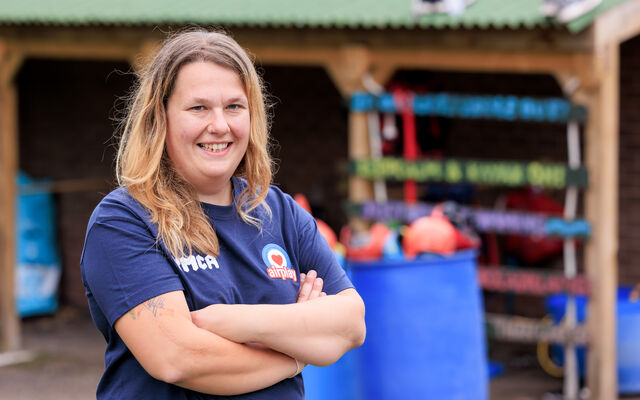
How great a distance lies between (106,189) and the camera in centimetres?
959

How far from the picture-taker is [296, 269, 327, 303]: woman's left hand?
7.14 feet

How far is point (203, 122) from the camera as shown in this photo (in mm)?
2031

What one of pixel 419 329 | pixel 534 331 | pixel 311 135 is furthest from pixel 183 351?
Result: pixel 311 135

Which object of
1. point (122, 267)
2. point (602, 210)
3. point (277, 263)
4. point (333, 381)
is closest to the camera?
point (122, 267)

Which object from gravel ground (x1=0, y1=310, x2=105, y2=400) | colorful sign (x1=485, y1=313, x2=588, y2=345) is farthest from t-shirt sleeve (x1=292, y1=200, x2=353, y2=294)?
gravel ground (x1=0, y1=310, x2=105, y2=400)

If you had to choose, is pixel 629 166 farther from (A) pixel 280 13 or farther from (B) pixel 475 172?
(A) pixel 280 13

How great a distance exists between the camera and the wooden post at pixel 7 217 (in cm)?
757

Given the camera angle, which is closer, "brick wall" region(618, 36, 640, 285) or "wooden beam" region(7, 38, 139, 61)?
"brick wall" region(618, 36, 640, 285)

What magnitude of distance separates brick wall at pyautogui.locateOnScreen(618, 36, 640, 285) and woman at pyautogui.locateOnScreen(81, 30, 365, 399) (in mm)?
5432

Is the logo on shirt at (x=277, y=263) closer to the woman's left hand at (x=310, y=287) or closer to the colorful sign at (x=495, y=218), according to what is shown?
the woman's left hand at (x=310, y=287)

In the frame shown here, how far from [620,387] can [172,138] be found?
4901 mm

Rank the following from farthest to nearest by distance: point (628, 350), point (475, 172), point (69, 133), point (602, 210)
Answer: point (69, 133) < point (628, 350) < point (475, 172) < point (602, 210)

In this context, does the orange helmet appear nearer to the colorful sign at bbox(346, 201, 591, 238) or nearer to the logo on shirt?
the colorful sign at bbox(346, 201, 591, 238)

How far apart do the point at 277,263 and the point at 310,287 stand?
131 mm
